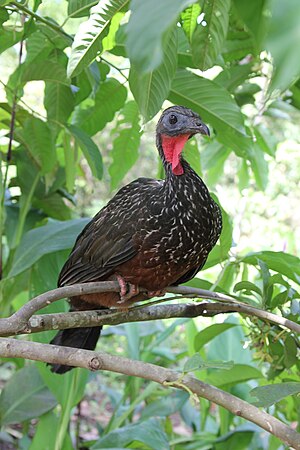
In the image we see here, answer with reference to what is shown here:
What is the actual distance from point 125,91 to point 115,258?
0.47 m

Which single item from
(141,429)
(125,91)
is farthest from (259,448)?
(125,91)

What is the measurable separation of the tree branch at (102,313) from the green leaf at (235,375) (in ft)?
2.14

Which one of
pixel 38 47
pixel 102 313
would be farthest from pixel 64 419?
pixel 38 47

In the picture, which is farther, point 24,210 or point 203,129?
point 24,210

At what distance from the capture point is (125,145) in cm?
191

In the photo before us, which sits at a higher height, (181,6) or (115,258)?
(181,6)

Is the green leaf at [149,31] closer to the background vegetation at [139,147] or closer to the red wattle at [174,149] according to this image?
the background vegetation at [139,147]

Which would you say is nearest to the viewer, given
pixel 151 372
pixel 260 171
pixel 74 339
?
pixel 151 372

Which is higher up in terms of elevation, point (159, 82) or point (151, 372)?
point (159, 82)

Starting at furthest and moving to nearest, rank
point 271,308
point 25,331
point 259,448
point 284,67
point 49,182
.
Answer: point 259,448 → point 49,182 → point 271,308 → point 25,331 → point 284,67

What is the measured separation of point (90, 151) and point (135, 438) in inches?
43.8

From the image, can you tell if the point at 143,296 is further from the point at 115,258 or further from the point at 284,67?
the point at 284,67

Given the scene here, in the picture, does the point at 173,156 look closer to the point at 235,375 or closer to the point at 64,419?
the point at 235,375

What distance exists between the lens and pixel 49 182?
2.20 meters
